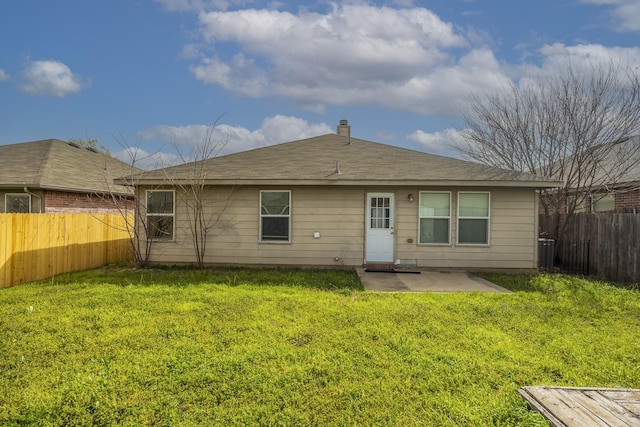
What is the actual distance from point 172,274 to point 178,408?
Answer: 6.09m

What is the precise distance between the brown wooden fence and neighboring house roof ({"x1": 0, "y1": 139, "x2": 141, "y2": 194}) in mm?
13576

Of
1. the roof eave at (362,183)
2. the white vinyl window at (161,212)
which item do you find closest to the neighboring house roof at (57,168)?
the white vinyl window at (161,212)

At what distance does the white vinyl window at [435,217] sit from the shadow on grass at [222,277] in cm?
229

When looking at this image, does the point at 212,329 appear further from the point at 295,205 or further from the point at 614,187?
the point at 614,187

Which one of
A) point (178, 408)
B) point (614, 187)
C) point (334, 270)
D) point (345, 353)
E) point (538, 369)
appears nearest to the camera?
point (178, 408)

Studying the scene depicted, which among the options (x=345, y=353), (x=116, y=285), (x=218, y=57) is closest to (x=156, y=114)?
(x=218, y=57)

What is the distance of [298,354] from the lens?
3.97 m

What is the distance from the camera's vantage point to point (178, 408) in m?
2.99

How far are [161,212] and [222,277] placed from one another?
3.04 metres

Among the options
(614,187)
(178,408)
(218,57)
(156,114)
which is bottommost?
(178,408)

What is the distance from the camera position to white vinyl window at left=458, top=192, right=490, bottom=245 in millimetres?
9312

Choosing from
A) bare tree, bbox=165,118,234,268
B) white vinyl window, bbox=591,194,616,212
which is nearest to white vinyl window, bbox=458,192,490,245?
bare tree, bbox=165,118,234,268

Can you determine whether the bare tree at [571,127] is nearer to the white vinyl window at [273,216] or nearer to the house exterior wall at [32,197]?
the white vinyl window at [273,216]

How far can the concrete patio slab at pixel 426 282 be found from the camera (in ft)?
23.9
